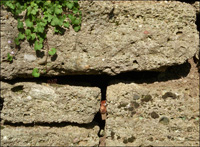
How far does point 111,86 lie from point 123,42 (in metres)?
0.44

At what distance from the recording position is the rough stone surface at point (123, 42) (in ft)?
7.36

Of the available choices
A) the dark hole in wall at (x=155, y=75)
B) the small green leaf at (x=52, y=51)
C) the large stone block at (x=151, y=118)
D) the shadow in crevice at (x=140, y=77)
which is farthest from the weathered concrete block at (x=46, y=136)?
the small green leaf at (x=52, y=51)

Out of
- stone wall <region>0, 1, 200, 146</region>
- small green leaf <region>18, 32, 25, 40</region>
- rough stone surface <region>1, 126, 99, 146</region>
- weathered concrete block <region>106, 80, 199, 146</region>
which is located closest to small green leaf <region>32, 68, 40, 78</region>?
stone wall <region>0, 1, 200, 146</region>

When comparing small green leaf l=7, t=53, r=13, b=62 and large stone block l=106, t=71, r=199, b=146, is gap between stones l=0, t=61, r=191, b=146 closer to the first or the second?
large stone block l=106, t=71, r=199, b=146

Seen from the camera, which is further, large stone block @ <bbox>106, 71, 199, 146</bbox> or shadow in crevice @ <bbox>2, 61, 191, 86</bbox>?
shadow in crevice @ <bbox>2, 61, 191, 86</bbox>

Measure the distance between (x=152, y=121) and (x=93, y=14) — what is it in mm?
1092

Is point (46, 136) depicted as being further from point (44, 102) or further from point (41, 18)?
point (41, 18)

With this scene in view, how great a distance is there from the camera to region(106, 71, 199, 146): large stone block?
7.72ft

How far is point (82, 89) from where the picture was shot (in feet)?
7.68

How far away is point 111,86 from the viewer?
96.3 inches

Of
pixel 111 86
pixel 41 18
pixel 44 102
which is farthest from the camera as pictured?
pixel 111 86

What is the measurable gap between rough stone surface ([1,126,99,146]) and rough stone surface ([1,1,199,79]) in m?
0.50

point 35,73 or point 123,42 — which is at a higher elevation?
point 123,42

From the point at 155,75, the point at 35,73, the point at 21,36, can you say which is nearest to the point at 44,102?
the point at 35,73
